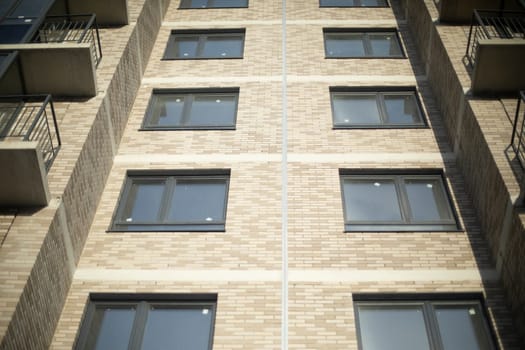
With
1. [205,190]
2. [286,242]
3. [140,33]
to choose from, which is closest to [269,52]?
[140,33]

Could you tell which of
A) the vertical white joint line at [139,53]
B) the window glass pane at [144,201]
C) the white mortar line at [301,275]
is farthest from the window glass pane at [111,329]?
the vertical white joint line at [139,53]

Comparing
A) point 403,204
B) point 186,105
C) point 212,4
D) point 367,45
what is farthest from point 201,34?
point 403,204

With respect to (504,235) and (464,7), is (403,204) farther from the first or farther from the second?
(464,7)

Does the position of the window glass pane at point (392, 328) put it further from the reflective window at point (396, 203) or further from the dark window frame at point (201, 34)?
the dark window frame at point (201, 34)

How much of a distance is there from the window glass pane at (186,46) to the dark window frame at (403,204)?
21.8 feet

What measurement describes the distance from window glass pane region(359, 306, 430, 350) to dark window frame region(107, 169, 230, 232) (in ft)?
10.7

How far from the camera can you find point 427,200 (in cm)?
1210

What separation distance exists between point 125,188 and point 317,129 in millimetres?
4578

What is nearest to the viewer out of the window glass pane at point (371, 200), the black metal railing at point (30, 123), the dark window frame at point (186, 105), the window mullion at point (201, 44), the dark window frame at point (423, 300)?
the dark window frame at point (423, 300)

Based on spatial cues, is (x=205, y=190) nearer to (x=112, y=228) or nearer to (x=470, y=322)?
(x=112, y=228)

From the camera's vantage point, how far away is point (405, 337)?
963 cm

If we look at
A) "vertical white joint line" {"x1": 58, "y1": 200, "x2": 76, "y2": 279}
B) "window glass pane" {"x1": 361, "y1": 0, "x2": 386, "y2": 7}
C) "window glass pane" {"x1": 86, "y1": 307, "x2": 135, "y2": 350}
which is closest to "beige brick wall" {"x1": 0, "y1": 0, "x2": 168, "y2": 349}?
"vertical white joint line" {"x1": 58, "y1": 200, "x2": 76, "y2": 279}

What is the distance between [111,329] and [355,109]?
26.2 ft

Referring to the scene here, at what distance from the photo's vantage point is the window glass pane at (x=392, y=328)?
9539 millimetres
